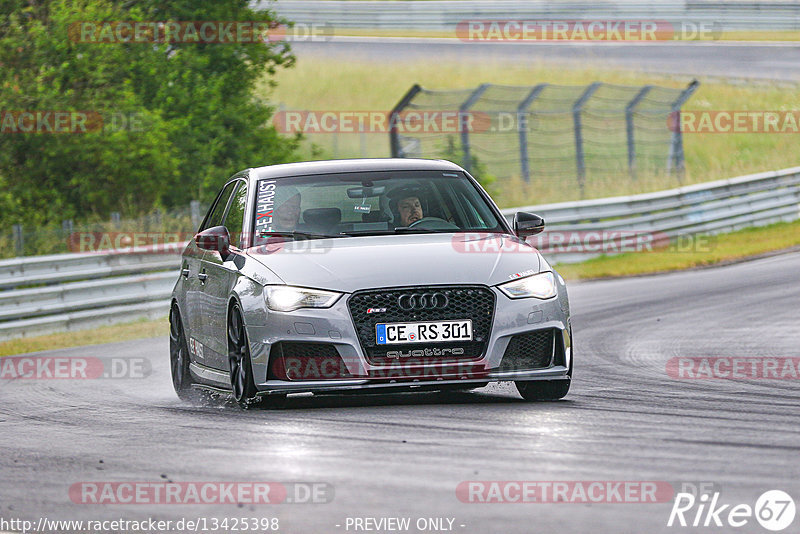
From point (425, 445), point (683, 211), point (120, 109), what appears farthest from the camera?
point (120, 109)

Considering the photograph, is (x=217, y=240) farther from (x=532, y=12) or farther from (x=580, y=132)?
(x=532, y=12)

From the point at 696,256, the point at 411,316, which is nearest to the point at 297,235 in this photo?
the point at 411,316

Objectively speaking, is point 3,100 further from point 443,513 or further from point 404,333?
point 443,513

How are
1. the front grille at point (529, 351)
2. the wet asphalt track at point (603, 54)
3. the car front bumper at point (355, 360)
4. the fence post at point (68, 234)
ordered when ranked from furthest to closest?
the wet asphalt track at point (603, 54) < the fence post at point (68, 234) < the front grille at point (529, 351) < the car front bumper at point (355, 360)

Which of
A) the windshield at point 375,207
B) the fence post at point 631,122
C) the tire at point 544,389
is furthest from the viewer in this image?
the fence post at point 631,122

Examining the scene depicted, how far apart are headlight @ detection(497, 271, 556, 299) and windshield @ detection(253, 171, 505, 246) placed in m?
→ 0.88

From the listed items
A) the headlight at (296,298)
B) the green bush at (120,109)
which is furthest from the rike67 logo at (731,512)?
the green bush at (120,109)

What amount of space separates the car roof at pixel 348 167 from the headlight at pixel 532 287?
1445 mm

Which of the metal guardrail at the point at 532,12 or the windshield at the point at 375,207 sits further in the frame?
the metal guardrail at the point at 532,12

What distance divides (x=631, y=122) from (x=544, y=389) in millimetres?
19719

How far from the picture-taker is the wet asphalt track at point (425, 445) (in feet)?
19.0

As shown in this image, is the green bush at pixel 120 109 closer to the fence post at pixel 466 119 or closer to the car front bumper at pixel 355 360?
the fence post at pixel 466 119

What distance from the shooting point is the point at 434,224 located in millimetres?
9719

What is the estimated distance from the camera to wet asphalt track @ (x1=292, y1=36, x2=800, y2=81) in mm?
41281
